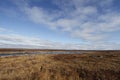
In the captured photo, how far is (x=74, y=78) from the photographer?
14.0 m

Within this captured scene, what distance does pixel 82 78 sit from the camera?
1411 cm

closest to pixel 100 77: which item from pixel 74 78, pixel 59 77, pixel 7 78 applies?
pixel 74 78

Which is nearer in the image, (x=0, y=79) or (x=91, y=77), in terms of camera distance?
(x=0, y=79)

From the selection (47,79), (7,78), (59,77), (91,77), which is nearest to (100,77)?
(91,77)

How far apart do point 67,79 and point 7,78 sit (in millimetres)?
6417

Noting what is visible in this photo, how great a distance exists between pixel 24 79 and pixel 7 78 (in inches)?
79.1

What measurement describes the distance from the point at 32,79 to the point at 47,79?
5.06 ft

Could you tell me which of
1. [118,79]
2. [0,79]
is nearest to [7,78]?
[0,79]

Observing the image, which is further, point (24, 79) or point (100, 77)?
point (100, 77)

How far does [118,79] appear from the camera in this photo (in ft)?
45.0

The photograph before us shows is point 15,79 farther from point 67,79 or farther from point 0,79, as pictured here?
point 67,79

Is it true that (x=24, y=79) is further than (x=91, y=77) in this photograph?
A: No

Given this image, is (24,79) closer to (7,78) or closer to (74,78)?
(7,78)

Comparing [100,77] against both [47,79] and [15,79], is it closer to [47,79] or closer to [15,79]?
[47,79]
